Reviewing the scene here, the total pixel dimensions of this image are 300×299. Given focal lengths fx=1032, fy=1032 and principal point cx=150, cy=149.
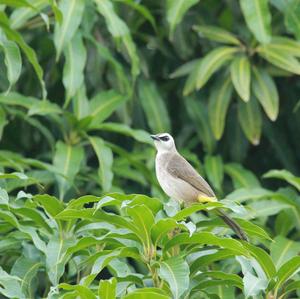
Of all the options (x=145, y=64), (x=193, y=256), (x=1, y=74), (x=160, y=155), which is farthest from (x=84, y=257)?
(x=145, y=64)

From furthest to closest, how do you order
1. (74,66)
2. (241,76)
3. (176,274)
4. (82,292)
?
(241,76) < (74,66) < (176,274) < (82,292)

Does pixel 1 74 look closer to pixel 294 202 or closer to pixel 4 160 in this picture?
pixel 4 160

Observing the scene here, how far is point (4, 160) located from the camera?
5766 millimetres

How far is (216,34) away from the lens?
6.84 meters

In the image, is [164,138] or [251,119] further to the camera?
[251,119]

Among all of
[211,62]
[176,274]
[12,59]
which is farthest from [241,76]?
[176,274]

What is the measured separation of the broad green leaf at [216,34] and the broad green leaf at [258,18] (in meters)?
0.40

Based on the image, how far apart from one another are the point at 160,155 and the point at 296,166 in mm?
1609

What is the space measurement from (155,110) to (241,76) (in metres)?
0.60

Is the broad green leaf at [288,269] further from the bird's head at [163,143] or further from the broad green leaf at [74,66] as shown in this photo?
the broad green leaf at [74,66]

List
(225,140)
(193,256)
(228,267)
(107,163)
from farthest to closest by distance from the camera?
(225,140)
(107,163)
(228,267)
(193,256)

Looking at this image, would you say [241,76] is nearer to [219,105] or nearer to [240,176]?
[219,105]

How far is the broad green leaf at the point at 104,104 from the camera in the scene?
253 inches

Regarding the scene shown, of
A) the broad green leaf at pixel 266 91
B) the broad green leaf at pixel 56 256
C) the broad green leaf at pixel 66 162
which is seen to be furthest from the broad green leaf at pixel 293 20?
the broad green leaf at pixel 56 256
